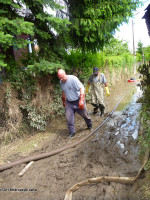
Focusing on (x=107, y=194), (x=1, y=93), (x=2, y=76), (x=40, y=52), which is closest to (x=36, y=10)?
(x=40, y=52)

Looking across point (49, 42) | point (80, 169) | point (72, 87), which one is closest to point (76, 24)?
point (49, 42)

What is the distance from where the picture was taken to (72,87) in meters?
4.57

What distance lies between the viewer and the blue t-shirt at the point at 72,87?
4.54 m

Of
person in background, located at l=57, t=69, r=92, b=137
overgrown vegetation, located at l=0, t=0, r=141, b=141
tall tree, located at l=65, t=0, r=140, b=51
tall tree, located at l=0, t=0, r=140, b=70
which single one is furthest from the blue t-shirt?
tall tree, located at l=65, t=0, r=140, b=51

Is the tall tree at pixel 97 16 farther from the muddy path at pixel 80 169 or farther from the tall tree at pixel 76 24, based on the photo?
the muddy path at pixel 80 169

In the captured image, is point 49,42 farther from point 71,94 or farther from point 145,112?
point 145,112

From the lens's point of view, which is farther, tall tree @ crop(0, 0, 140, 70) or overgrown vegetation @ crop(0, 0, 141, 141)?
tall tree @ crop(0, 0, 140, 70)

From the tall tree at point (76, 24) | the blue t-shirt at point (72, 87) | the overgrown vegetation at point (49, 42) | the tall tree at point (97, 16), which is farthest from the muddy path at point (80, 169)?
the tall tree at point (97, 16)

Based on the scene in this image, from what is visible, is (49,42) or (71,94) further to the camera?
(49,42)

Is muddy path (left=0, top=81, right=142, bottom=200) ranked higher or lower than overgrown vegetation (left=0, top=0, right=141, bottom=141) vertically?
lower

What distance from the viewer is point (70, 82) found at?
454cm

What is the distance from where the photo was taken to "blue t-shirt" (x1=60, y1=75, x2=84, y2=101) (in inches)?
179

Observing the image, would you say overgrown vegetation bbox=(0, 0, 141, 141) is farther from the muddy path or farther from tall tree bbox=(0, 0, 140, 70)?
the muddy path

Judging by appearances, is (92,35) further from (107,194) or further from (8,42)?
(107,194)
